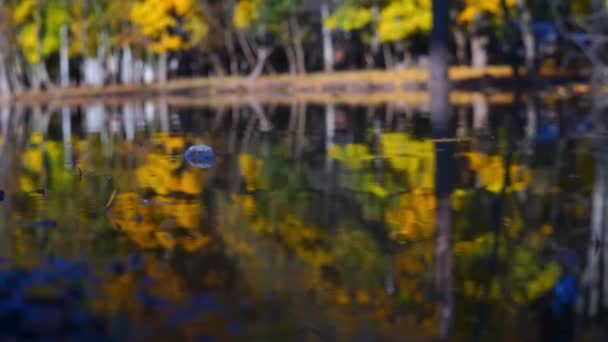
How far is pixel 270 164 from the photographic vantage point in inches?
426

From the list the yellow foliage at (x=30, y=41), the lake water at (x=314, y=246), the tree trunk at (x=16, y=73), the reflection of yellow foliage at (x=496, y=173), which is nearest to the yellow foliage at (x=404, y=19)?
the yellow foliage at (x=30, y=41)

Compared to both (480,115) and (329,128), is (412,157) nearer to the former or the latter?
(329,128)

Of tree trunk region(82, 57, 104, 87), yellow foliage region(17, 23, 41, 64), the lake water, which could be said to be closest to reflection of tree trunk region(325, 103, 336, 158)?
the lake water

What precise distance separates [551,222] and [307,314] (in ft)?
9.11

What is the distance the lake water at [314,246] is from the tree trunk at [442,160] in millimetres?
29

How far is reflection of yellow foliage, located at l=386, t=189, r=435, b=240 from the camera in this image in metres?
6.12

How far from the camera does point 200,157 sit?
1143 cm

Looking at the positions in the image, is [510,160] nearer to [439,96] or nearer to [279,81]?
[439,96]

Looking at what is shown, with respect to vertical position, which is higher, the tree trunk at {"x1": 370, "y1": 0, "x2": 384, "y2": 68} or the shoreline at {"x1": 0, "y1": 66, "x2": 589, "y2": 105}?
the tree trunk at {"x1": 370, "y1": 0, "x2": 384, "y2": 68}

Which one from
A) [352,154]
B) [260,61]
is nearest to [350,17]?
[260,61]

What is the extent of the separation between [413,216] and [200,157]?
5235 mm

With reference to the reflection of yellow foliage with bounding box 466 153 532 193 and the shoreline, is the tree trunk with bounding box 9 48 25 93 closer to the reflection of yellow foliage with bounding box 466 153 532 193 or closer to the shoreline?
the shoreline

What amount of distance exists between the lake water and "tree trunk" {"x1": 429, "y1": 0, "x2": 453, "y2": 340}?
0.10 ft

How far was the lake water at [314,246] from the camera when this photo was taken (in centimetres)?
423
